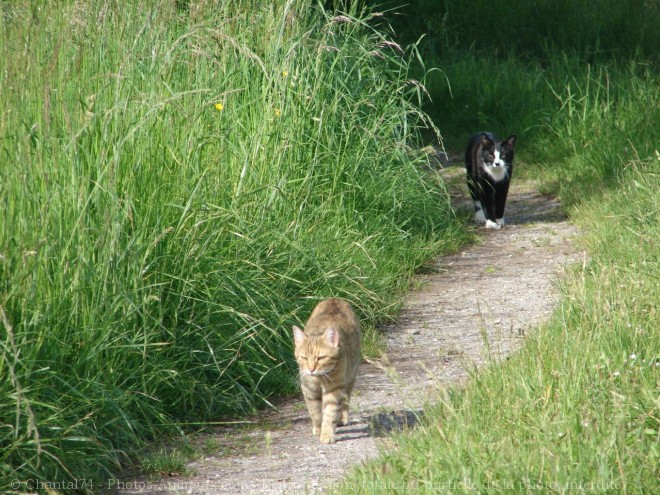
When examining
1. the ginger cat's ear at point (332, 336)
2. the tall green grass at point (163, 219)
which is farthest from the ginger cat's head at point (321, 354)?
the tall green grass at point (163, 219)

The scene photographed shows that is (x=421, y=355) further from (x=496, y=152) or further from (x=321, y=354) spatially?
(x=496, y=152)

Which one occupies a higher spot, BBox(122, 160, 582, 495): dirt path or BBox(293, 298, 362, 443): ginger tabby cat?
BBox(293, 298, 362, 443): ginger tabby cat

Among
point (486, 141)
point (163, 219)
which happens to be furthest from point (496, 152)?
point (163, 219)

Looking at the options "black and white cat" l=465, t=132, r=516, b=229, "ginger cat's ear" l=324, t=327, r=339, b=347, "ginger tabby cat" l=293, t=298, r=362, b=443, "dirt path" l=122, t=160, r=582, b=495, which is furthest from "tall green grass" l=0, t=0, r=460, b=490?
"black and white cat" l=465, t=132, r=516, b=229

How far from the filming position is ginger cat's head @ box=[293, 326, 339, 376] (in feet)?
14.8

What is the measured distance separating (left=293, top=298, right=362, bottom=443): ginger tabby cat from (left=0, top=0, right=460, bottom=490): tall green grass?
1.24ft

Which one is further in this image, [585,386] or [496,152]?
[496,152]

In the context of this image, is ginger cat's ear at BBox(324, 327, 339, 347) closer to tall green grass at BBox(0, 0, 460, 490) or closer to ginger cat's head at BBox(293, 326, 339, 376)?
ginger cat's head at BBox(293, 326, 339, 376)

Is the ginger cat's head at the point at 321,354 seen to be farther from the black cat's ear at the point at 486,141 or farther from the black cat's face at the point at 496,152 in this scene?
the black cat's ear at the point at 486,141

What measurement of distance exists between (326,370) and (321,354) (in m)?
0.09

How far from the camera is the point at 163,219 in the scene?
5.02 meters

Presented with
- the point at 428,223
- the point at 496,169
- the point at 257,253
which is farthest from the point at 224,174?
the point at 496,169

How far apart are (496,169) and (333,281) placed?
338cm

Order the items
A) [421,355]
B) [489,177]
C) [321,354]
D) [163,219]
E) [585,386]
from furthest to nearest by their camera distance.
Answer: [489,177] → [421,355] → [163,219] → [321,354] → [585,386]
